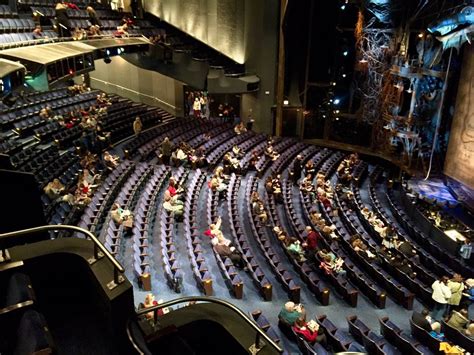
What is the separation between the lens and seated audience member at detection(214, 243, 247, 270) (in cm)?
734

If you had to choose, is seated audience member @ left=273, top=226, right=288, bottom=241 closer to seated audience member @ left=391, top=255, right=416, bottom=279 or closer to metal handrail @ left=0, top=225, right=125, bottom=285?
seated audience member @ left=391, top=255, right=416, bottom=279

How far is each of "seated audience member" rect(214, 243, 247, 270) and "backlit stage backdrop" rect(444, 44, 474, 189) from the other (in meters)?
7.40

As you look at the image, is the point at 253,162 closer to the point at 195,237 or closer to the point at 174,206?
the point at 174,206

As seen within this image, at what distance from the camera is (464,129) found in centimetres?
1149

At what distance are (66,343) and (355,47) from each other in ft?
47.7

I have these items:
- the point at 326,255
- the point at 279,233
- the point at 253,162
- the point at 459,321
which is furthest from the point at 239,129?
the point at 459,321

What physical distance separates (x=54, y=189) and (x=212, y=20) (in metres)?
11.4

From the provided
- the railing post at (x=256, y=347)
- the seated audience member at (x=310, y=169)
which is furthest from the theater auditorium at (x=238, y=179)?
the seated audience member at (x=310, y=169)

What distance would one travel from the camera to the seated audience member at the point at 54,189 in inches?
304

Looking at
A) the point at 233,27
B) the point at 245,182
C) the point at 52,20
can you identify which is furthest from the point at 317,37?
the point at 52,20

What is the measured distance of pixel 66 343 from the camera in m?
2.63

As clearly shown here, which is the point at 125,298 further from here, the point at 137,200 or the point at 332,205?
the point at 332,205

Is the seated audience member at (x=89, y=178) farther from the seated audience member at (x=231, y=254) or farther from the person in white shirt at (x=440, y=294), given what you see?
the person in white shirt at (x=440, y=294)

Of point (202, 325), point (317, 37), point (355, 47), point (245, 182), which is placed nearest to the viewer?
point (202, 325)
